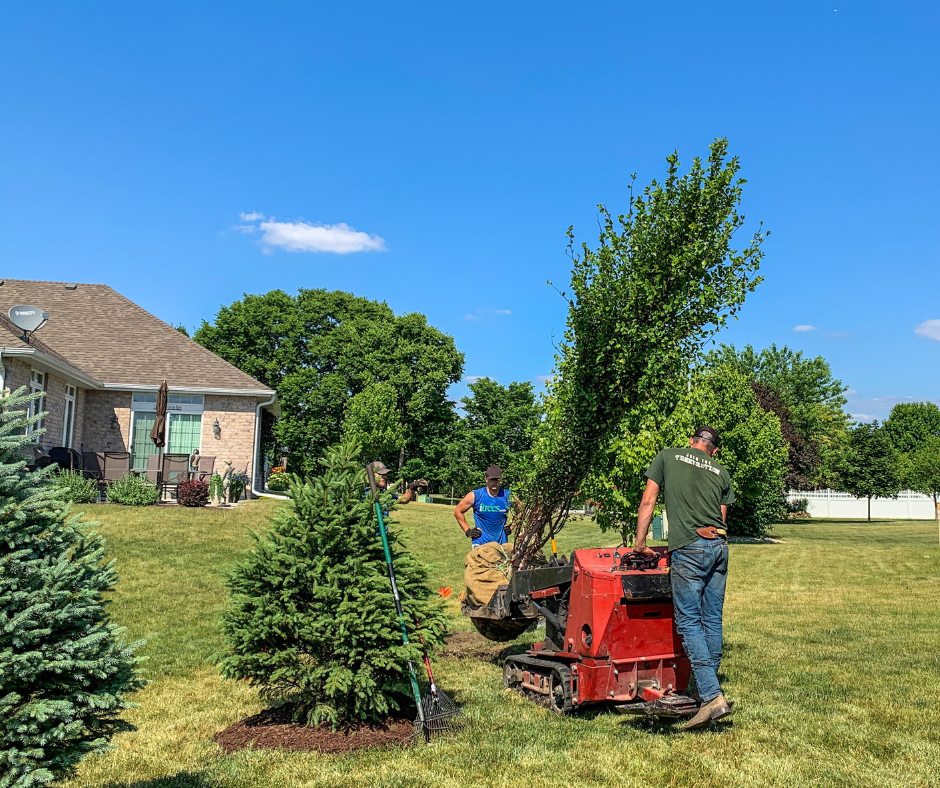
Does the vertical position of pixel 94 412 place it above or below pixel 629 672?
above

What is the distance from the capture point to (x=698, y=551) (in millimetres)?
5457

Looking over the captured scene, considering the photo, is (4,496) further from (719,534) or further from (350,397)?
(350,397)

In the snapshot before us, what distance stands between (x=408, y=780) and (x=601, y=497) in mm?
4879

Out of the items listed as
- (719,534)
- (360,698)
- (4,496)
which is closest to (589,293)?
(719,534)

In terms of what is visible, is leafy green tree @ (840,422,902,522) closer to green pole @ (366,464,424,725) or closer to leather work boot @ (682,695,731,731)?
leather work boot @ (682,695,731,731)

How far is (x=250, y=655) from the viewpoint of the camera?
17.3ft

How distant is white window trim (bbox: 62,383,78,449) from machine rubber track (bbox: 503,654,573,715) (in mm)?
18305

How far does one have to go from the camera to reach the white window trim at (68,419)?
2137 cm

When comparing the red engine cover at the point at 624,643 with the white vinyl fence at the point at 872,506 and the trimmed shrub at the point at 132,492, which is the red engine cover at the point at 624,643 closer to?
the trimmed shrub at the point at 132,492

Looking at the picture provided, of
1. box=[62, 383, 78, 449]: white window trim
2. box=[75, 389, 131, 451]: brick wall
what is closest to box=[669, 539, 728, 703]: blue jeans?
box=[62, 383, 78, 449]: white window trim

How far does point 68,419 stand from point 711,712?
21.3 m

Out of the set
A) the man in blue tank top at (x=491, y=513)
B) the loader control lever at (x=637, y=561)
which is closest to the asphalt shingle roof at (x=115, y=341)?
the man in blue tank top at (x=491, y=513)

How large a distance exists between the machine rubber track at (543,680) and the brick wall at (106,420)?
19799 mm

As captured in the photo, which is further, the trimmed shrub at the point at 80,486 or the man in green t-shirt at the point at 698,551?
the trimmed shrub at the point at 80,486
